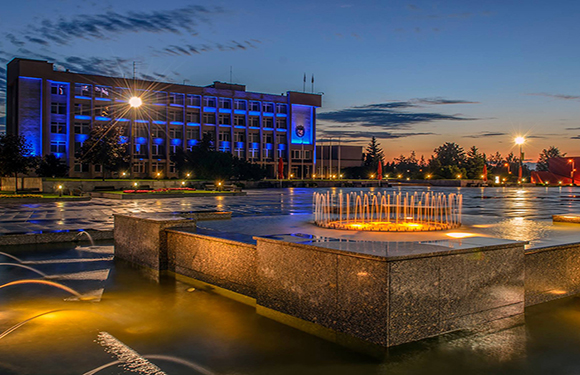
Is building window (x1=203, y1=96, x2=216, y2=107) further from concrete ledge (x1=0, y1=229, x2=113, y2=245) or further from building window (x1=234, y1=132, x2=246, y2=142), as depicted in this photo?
concrete ledge (x1=0, y1=229, x2=113, y2=245)

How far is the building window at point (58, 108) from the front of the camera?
6562cm

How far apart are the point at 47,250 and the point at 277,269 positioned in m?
6.77

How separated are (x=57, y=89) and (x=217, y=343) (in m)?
69.7

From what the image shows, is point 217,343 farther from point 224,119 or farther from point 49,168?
point 224,119

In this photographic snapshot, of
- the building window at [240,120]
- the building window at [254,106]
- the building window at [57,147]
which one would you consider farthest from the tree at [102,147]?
the building window at [254,106]

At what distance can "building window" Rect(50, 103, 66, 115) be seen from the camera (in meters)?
65.6

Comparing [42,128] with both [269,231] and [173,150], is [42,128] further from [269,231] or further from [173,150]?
[269,231]

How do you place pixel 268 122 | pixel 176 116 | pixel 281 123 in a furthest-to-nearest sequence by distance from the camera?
pixel 281 123 < pixel 268 122 < pixel 176 116

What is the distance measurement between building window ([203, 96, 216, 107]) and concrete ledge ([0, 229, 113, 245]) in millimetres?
69481

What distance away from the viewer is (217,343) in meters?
5.02

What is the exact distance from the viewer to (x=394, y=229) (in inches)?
405

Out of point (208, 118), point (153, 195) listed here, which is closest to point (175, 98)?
point (208, 118)

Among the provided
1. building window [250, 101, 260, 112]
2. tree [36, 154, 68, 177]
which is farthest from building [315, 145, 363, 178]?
tree [36, 154, 68, 177]

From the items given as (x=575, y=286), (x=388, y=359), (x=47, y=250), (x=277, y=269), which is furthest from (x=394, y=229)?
(x=47, y=250)
